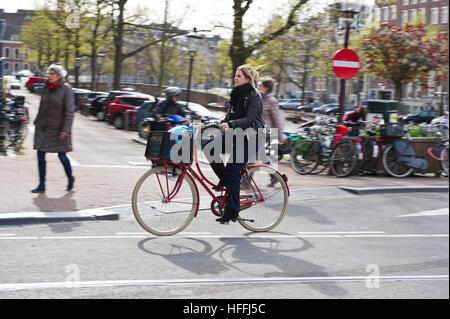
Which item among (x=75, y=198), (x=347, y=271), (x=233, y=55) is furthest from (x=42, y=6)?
(x=347, y=271)

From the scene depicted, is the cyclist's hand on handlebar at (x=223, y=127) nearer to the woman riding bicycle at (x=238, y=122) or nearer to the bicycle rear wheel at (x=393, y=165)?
the woman riding bicycle at (x=238, y=122)

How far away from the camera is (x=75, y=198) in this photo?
27.1 ft

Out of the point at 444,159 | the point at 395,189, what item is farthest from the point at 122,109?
the point at 395,189

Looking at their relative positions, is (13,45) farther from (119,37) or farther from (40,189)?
(40,189)

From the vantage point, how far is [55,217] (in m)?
6.86


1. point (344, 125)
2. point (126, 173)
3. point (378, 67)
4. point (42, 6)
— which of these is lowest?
point (126, 173)

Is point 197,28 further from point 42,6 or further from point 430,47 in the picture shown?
point 42,6

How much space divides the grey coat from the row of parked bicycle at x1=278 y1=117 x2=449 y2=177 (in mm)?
5757

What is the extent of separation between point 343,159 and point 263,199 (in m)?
6.17

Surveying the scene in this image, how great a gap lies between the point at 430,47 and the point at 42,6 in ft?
109

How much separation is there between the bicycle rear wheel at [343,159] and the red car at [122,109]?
16.5m

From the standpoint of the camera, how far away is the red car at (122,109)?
28258mm

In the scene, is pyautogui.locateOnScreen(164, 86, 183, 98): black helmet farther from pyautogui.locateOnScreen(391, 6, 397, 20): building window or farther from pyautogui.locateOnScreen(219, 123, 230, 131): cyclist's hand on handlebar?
pyautogui.locateOnScreen(391, 6, 397, 20): building window

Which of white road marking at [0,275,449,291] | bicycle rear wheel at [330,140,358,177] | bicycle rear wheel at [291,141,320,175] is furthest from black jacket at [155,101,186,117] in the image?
white road marking at [0,275,449,291]
